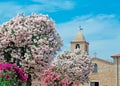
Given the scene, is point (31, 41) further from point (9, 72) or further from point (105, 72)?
point (105, 72)

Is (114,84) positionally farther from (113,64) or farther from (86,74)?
(86,74)

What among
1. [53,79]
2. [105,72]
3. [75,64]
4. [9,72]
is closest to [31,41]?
[9,72]

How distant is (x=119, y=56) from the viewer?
213 feet

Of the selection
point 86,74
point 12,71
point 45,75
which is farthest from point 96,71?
point 12,71

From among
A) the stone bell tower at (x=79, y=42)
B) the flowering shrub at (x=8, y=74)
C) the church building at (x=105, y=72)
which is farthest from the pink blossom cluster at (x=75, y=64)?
the flowering shrub at (x=8, y=74)

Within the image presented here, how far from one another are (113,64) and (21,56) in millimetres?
39439

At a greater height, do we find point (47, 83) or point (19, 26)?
point (19, 26)

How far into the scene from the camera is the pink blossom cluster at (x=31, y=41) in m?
27.5

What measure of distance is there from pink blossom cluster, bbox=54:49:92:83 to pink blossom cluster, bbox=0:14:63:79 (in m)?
17.9

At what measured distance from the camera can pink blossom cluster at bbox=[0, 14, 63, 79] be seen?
2748cm

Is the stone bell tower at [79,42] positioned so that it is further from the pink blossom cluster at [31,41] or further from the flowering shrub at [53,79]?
the pink blossom cluster at [31,41]

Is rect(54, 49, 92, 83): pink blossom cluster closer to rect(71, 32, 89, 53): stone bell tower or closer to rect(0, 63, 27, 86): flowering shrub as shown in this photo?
rect(71, 32, 89, 53): stone bell tower

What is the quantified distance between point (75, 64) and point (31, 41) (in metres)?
21.0

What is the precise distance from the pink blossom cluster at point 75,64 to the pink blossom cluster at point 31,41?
17.9 meters
